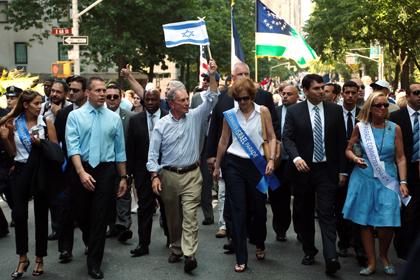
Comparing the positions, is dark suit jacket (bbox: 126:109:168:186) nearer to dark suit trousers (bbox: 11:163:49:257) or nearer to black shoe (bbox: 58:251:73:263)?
black shoe (bbox: 58:251:73:263)

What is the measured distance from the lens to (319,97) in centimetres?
673

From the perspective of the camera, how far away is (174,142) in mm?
6848

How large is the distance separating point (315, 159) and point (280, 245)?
166cm

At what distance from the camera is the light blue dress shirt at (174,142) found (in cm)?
685

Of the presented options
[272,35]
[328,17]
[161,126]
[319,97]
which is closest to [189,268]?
[161,126]

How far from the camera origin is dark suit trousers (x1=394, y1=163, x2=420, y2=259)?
6797 millimetres

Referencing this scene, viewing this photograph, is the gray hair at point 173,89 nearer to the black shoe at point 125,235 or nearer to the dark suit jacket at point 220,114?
the dark suit jacket at point 220,114

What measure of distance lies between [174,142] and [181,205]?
2.19 feet

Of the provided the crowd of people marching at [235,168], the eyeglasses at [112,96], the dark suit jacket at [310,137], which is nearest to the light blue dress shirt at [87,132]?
the crowd of people marching at [235,168]

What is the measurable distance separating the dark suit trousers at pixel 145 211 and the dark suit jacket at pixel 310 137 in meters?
1.61

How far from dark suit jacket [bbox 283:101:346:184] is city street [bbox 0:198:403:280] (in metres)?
0.91

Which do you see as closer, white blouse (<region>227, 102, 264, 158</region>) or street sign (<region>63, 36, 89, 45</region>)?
white blouse (<region>227, 102, 264, 158</region>)

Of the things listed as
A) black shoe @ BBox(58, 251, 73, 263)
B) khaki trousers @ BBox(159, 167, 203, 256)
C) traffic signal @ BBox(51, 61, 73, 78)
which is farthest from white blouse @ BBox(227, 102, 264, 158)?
traffic signal @ BBox(51, 61, 73, 78)

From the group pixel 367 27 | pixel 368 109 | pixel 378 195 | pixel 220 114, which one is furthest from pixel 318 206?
pixel 367 27
